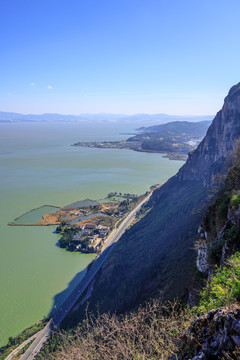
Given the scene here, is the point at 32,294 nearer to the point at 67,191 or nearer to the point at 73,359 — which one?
the point at 73,359

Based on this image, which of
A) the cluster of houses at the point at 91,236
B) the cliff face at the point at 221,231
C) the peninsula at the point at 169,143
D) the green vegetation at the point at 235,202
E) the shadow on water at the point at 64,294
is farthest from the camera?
the peninsula at the point at 169,143

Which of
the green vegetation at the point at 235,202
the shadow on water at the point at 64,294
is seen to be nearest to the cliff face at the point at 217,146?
the shadow on water at the point at 64,294

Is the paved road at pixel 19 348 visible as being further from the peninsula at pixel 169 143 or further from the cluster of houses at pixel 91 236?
the peninsula at pixel 169 143

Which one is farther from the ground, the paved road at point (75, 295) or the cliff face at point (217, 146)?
the cliff face at point (217, 146)

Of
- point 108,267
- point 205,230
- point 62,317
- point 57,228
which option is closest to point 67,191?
point 57,228

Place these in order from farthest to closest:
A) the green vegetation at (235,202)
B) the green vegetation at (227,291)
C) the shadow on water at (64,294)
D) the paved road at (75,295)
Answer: the shadow on water at (64,294) → the paved road at (75,295) → the green vegetation at (235,202) → the green vegetation at (227,291)

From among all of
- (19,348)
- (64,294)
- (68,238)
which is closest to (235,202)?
(19,348)
